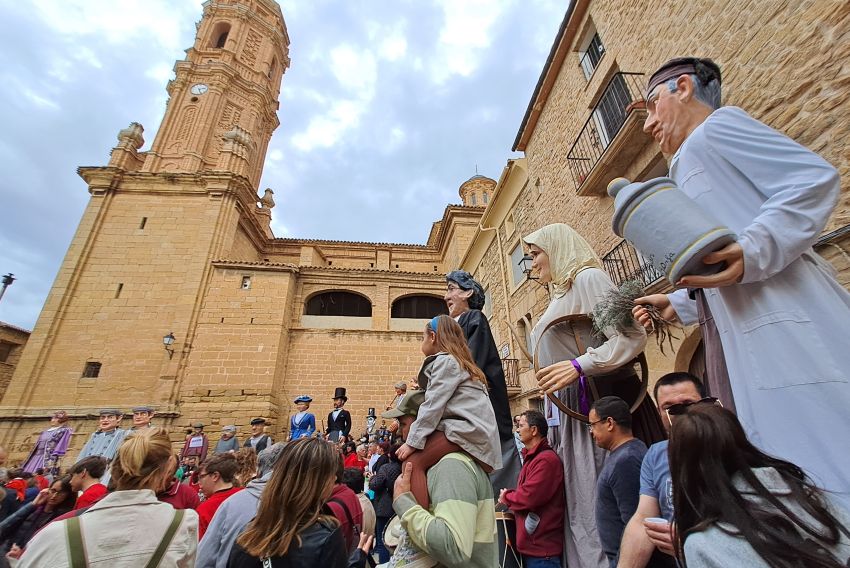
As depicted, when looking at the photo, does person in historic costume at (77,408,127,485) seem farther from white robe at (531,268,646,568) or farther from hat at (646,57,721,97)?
hat at (646,57,721,97)

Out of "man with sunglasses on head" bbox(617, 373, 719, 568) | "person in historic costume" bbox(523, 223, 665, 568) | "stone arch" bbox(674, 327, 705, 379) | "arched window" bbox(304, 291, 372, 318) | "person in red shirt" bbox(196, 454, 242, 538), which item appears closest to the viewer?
"man with sunglasses on head" bbox(617, 373, 719, 568)

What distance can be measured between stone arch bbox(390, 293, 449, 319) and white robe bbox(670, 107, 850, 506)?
17049mm

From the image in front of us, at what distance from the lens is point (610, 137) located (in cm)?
713

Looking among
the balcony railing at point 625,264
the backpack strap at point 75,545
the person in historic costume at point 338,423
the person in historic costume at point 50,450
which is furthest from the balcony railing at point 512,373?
the backpack strap at point 75,545

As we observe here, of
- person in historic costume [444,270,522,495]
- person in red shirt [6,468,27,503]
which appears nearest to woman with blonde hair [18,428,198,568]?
person in historic costume [444,270,522,495]

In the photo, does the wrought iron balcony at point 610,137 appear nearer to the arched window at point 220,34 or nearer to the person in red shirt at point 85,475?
the person in red shirt at point 85,475

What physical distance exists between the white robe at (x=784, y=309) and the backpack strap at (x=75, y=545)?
105 inches

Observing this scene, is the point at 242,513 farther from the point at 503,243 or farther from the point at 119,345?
the point at 119,345

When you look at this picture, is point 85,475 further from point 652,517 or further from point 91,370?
point 91,370

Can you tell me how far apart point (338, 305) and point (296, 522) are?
1651cm

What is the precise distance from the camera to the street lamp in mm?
13614

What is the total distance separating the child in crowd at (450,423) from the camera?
1.68 metres

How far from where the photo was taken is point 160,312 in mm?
14906

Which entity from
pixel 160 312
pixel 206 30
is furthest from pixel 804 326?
pixel 206 30
